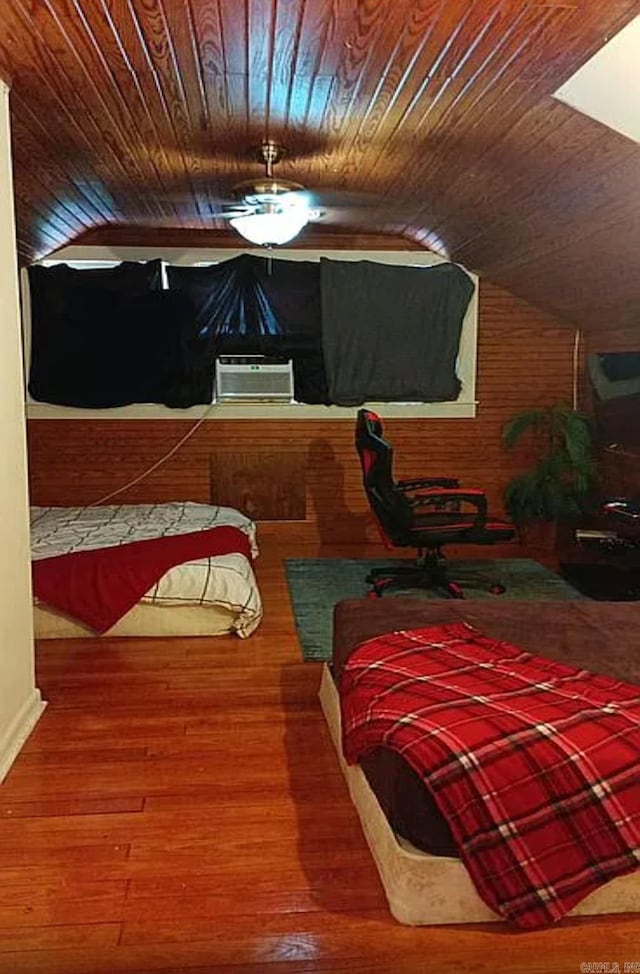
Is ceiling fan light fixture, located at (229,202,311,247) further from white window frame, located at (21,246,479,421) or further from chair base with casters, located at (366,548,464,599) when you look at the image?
chair base with casters, located at (366,548,464,599)

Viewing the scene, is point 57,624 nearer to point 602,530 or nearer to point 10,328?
point 10,328

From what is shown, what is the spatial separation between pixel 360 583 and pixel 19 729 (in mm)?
2493

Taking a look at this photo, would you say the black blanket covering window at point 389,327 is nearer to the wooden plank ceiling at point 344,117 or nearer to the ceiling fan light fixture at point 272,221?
the wooden plank ceiling at point 344,117

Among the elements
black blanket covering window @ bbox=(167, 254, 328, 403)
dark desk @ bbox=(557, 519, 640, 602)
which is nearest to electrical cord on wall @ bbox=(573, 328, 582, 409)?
dark desk @ bbox=(557, 519, 640, 602)

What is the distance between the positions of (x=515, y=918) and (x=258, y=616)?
2256 mm

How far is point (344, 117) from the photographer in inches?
122

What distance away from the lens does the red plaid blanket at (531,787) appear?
1.81 metres

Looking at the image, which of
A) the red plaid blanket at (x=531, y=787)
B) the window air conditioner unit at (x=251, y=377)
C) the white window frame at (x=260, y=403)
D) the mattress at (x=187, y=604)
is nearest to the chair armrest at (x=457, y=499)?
the mattress at (x=187, y=604)

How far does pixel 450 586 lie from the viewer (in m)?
4.48

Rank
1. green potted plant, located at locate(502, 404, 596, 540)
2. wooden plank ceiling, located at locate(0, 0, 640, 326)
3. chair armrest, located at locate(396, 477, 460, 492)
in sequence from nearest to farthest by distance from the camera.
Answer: wooden plank ceiling, located at locate(0, 0, 640, 326), chair armrest, located at locate(396, 477, 460, 492), green potted plant, located at locate(502, 404, 596, 540)

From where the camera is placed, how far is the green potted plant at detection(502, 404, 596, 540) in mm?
5410

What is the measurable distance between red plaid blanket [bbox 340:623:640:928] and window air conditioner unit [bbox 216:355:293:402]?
155 inches

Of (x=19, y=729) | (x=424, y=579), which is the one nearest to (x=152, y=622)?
(x=19, y=729)

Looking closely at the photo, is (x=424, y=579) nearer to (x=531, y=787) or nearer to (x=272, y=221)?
(x=272, y=221)
